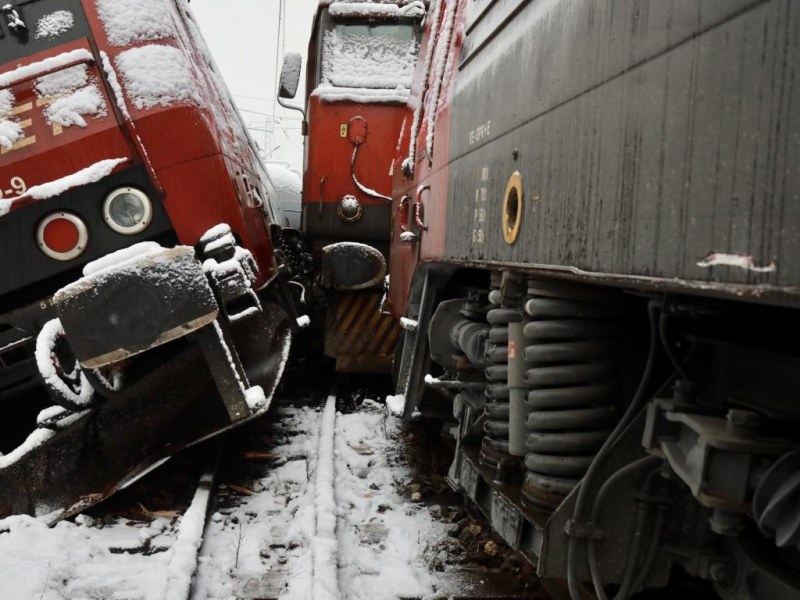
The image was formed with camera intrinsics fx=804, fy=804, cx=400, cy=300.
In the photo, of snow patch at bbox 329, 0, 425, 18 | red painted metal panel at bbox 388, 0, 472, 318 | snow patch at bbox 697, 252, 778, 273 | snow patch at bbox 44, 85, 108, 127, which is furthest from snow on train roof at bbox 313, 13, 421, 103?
snow patch at bbox 697, 252, 778, 273

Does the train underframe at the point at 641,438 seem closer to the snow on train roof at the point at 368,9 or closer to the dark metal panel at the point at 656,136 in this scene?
the dark metal panel at the point at 656,136

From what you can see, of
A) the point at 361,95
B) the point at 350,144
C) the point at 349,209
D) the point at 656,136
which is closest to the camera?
the point at 656,136

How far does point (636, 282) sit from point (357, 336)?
235 inches

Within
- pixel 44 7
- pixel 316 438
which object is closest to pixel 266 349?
pixel 316 438

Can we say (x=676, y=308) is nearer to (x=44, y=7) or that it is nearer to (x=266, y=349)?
→ (x=266, y=349)

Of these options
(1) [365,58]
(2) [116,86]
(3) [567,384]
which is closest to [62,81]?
(2) [116,86]

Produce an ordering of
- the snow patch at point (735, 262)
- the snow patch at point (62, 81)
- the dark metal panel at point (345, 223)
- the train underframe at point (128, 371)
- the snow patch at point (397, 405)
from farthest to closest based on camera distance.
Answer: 1. the dark metal panel at point (345, 223)
2. the snow patch at point (397, 405)
3. the snow patch at point (62, 81)
4. the train underframe at point (128, 371)
5. the snow patch at point (735, 262)

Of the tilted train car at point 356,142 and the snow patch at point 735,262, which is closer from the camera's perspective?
the snow patch at point 735,262

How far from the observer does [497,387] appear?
3084 mm

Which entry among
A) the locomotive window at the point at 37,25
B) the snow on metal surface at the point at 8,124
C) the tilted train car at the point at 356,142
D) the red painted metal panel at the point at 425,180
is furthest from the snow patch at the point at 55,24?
the tilted train car at the point at 356,142

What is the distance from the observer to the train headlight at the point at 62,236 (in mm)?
4152

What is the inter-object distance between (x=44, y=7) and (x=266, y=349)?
7.30ft

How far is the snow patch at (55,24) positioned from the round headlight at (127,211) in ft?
2.93

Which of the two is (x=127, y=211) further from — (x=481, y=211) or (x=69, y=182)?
(x=481, y=211)
